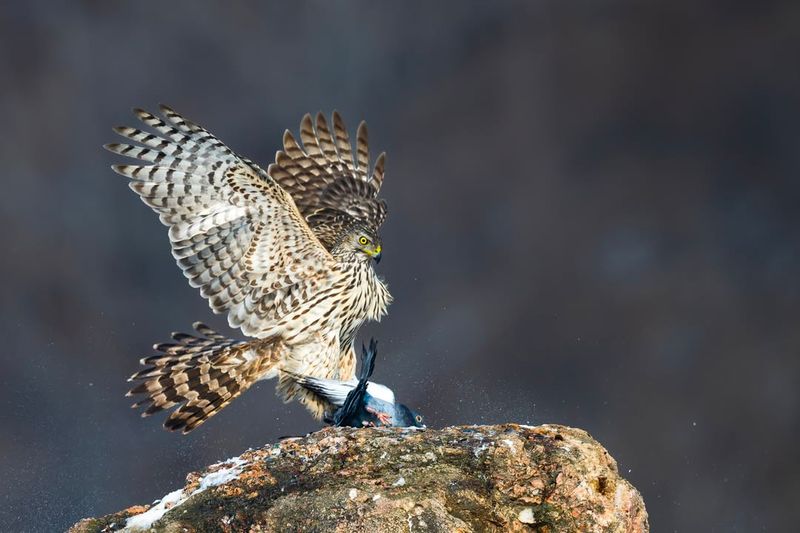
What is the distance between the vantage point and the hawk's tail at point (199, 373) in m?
5.46

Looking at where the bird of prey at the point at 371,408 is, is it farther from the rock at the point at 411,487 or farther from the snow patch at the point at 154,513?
the snow patch at the point at 154,513

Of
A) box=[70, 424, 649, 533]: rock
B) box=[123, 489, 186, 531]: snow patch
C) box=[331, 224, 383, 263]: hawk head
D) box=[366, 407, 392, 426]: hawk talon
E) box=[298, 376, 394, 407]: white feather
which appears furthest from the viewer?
box=[331, 224, 383, 263]: hawk head

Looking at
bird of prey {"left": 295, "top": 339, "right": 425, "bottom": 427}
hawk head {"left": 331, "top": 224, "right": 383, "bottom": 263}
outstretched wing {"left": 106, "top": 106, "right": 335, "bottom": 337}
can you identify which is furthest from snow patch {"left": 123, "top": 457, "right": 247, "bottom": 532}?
hawk head {"left": 331, "top": 224, "right": 383, "bottom": 263}

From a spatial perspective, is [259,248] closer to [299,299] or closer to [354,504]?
[299,299]

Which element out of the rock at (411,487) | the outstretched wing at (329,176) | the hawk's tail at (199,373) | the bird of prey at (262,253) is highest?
the outstretched wing at (329,176)

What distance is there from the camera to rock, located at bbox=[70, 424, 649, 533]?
9.71 ft

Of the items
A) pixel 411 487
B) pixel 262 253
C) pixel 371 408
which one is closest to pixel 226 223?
pixel 262 253

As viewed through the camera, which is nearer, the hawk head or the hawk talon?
the hawk talon

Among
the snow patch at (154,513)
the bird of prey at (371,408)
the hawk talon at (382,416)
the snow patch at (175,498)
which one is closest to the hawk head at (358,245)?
the bird of prey at (371,408)

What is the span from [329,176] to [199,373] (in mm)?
1712

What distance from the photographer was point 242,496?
3.10m

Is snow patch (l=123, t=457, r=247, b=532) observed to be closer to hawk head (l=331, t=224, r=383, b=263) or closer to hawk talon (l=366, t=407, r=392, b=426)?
hawk talon (l=366, t=407, r=392, b=426)

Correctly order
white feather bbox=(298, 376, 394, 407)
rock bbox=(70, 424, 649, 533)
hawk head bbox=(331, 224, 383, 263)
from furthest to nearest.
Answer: hawk head bbox=(331, 224, 383, 263) < white feather bbox=(298, 376, 394, 407) < rock bbox=(70, 424, 649, 533)

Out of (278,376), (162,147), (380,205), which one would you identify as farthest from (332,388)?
(162,147)
